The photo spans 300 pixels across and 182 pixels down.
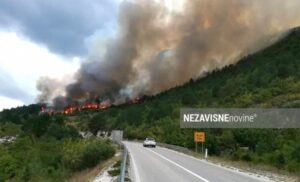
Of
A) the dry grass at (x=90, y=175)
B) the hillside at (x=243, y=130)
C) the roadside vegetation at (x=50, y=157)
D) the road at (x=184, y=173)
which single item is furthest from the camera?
the hillside at (x=243, y=130)

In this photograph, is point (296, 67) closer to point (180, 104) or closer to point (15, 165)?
point (180, 104)

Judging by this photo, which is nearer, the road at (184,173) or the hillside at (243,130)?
the road at (184,173)

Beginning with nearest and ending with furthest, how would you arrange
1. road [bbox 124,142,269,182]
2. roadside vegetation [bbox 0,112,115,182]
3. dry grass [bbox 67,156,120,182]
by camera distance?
road [bbox 124,142,269,182], dry grass [bbox 67,156,120,182], roadside vegetation [bbox 0,112,115,182]

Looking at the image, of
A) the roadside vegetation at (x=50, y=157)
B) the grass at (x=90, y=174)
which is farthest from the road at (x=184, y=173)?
the roadside vegetation at (x=50, y=157)

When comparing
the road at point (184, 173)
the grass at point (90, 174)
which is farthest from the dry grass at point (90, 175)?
→ the road at point (184, 173)

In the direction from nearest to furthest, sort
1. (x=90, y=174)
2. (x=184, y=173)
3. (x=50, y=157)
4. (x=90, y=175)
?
1. (x=184, y=173)
2. (x=90, y=175)
3. (x=90, y=174)
4. (x=50, y=157)

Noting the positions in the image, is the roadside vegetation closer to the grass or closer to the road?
the grass

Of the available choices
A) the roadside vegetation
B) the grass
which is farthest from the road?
the roadside vegetation

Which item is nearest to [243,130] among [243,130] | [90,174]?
[243,130]

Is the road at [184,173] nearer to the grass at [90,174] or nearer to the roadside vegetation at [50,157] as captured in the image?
the grass at [90,174]

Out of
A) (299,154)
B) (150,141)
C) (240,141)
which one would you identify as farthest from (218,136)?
(299,154)

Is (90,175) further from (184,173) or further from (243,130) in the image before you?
(243,130)

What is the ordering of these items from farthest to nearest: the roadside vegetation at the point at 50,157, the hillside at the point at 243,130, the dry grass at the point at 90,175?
the hillside at the point at 243,130 → the roadside vegetation at the point at 50,157 → the dry grass at the point at 90,175

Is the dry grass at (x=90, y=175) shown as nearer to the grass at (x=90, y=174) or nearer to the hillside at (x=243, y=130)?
the grass at (x=90, y=174)
